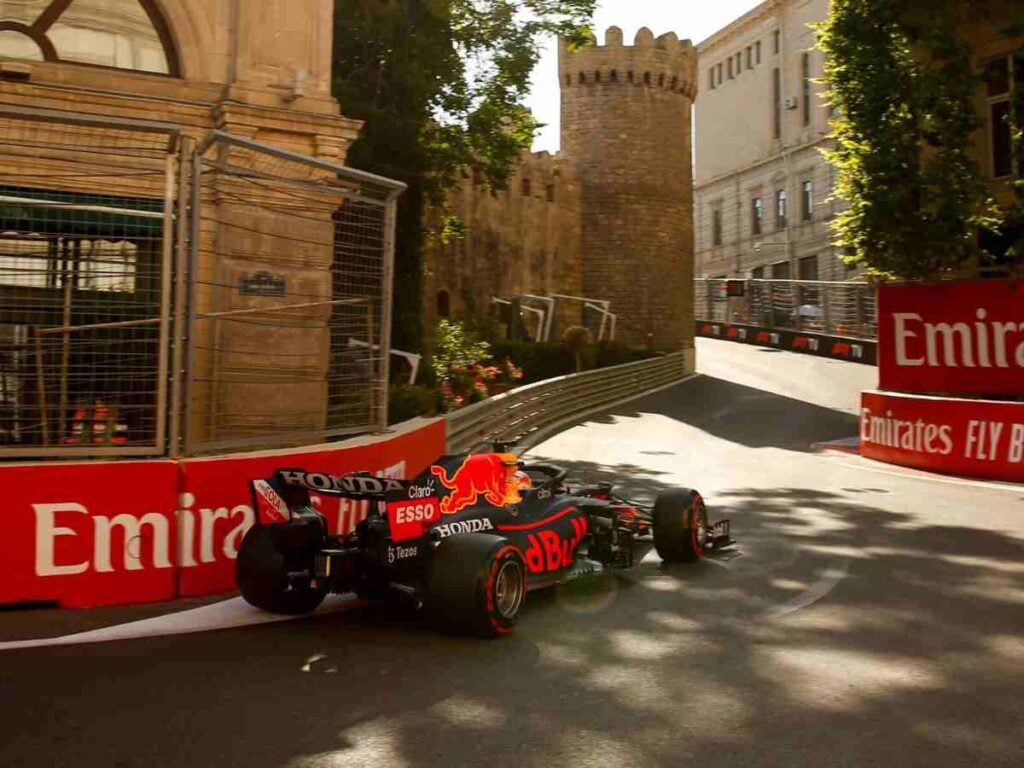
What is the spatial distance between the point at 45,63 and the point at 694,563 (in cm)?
824

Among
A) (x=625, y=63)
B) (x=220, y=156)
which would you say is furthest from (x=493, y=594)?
(x=625, y=63)

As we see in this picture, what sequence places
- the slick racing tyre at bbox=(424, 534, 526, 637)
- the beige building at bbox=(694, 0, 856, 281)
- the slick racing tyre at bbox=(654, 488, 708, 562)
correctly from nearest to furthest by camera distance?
1. the slick racing tyre at bbox=(424, 534, 526, 637)
2. the slick racing tyre at bbox=(654, 488, 708, 562)
3. the beige building at bbox=(694, 0, 856, 281)

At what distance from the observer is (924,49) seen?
19312 mm

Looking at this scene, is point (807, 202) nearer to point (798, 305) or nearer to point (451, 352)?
point (798, 305)

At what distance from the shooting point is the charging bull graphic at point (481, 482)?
6.59 metres

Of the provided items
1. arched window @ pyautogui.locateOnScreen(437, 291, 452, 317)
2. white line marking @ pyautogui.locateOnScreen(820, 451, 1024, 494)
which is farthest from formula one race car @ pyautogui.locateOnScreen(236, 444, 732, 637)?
arched window @ pyautogui.locateOnScreen(437, 291, 452, 317)

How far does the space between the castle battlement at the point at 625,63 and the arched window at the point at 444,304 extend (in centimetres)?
1253

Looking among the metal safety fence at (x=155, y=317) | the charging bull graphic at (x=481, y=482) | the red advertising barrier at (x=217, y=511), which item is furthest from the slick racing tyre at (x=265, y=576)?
the metal safety fence at (x=155, y=317)

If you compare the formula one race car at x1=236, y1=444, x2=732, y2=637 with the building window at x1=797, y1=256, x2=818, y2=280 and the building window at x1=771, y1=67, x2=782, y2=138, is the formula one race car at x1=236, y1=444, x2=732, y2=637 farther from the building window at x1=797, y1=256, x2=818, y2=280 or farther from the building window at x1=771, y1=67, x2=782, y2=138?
the building window at x1=771, y1=67, x2=782, y2=138

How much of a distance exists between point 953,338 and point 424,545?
46.1 ft

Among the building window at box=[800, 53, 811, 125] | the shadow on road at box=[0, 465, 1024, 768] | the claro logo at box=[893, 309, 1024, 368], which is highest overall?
the building window at box=[800, 53, 811, 125]

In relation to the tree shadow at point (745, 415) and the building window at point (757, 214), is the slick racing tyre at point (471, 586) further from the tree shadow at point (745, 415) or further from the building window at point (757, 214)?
the building window at point (757, 214)

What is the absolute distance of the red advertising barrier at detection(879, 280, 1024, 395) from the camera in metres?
17.0

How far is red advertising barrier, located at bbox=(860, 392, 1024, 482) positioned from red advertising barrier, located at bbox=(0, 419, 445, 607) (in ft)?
36.3
